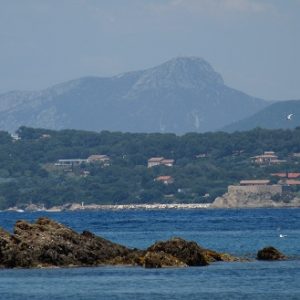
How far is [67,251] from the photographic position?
64.9m

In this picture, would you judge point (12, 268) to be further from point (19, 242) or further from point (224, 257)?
point (224, 257)

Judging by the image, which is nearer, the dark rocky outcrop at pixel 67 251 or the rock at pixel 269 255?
the dark rocky outcrop at pixel 67 251

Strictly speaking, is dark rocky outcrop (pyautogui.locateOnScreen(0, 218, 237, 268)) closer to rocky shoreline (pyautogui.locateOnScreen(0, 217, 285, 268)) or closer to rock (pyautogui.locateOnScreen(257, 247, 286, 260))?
rocky shoreline (pyautogui.locateOnScreen(0, 217, 285, 268))

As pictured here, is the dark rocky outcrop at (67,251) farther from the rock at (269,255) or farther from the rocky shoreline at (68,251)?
the rock at (269,255)

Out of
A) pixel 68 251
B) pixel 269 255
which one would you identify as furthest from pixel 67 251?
pixel 269 255

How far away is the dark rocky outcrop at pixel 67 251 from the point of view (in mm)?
63719

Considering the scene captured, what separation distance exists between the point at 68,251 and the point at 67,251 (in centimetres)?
8

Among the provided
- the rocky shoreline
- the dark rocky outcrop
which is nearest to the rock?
the dark rocky outcrop

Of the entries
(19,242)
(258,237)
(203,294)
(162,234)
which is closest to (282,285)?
(203,294)

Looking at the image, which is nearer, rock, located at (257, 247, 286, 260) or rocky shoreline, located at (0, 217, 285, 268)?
rocky shoreline, located at (0, 217, 285, 268)

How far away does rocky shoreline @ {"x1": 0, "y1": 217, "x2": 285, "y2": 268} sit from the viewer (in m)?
63.7

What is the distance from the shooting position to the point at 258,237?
105m

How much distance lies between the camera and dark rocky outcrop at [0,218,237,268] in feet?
209

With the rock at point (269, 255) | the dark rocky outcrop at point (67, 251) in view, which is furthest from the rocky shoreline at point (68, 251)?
the rock at point (269, 255)
